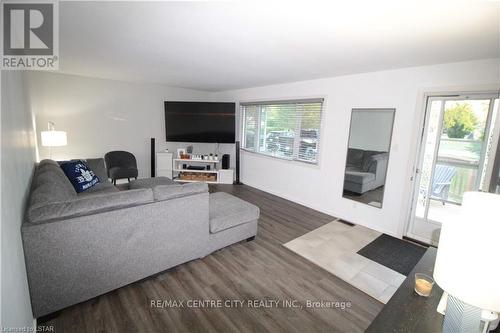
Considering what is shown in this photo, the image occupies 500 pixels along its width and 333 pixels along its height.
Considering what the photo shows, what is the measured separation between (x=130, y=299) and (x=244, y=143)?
437cm

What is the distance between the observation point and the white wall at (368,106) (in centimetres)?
276

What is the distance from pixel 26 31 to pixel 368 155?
4187mm

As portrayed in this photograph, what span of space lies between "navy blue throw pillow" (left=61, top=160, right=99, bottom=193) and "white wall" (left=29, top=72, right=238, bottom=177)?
154cm

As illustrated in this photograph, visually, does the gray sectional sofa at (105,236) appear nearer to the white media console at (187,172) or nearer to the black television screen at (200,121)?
the white media console at (187,172)

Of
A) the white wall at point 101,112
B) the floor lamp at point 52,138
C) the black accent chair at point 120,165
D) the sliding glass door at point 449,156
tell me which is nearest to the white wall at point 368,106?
the sliding glass door at point 449,156

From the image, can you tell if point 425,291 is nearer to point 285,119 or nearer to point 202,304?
point 202,304

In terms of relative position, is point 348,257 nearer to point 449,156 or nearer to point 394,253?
point 394,253

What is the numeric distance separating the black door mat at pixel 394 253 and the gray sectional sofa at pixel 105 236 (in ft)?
6.07

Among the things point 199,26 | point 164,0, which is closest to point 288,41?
point 199,26

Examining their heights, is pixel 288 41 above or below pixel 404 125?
above

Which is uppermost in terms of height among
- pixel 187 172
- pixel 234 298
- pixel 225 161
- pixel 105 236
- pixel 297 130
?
pixel 297 130

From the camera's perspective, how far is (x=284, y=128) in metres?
4.80

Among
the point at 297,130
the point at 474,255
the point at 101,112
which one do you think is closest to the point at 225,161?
the point at 297,130

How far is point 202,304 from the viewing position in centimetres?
198
